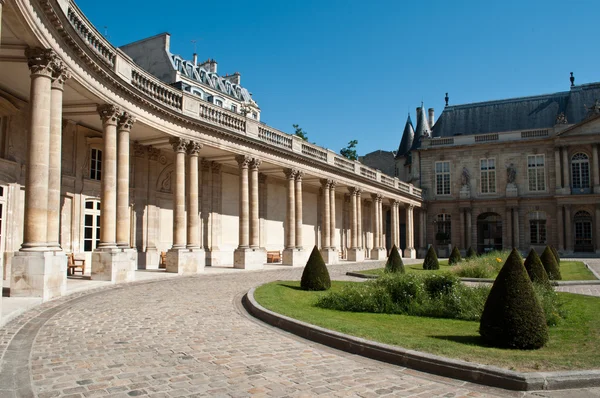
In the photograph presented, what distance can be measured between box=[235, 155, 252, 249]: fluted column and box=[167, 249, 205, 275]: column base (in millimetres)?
3403

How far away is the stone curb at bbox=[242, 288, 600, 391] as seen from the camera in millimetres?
4969

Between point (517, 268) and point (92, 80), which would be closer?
point (517, 268)

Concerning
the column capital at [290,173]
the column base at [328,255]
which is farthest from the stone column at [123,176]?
the column base at [328,255]

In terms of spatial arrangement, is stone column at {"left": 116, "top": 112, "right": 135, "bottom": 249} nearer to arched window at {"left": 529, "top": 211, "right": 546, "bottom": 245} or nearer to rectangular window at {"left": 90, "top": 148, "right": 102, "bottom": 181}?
rectangular window at {"left": 90, "top": 148, "right": 102, "bottom": 181}

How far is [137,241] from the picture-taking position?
2033 cm

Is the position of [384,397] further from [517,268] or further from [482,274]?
[482,274]

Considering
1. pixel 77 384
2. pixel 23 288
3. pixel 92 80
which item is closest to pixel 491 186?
pixel 92 80

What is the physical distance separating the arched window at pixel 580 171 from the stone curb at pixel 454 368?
40.0 m

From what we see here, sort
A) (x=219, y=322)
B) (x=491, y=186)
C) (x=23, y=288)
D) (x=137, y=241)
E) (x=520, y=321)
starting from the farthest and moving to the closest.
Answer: (x=491, y=186)
(x=137, y=241)
(x=23, y=288)
(x=219, y=322)
(x=520, y=321)

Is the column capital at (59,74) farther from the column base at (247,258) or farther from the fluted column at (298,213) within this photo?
the fluted column at (298,213)

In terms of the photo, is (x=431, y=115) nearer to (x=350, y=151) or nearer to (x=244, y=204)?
(x=350, y=151)

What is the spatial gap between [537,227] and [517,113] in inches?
468

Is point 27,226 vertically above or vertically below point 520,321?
above

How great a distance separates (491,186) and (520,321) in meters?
40.0
